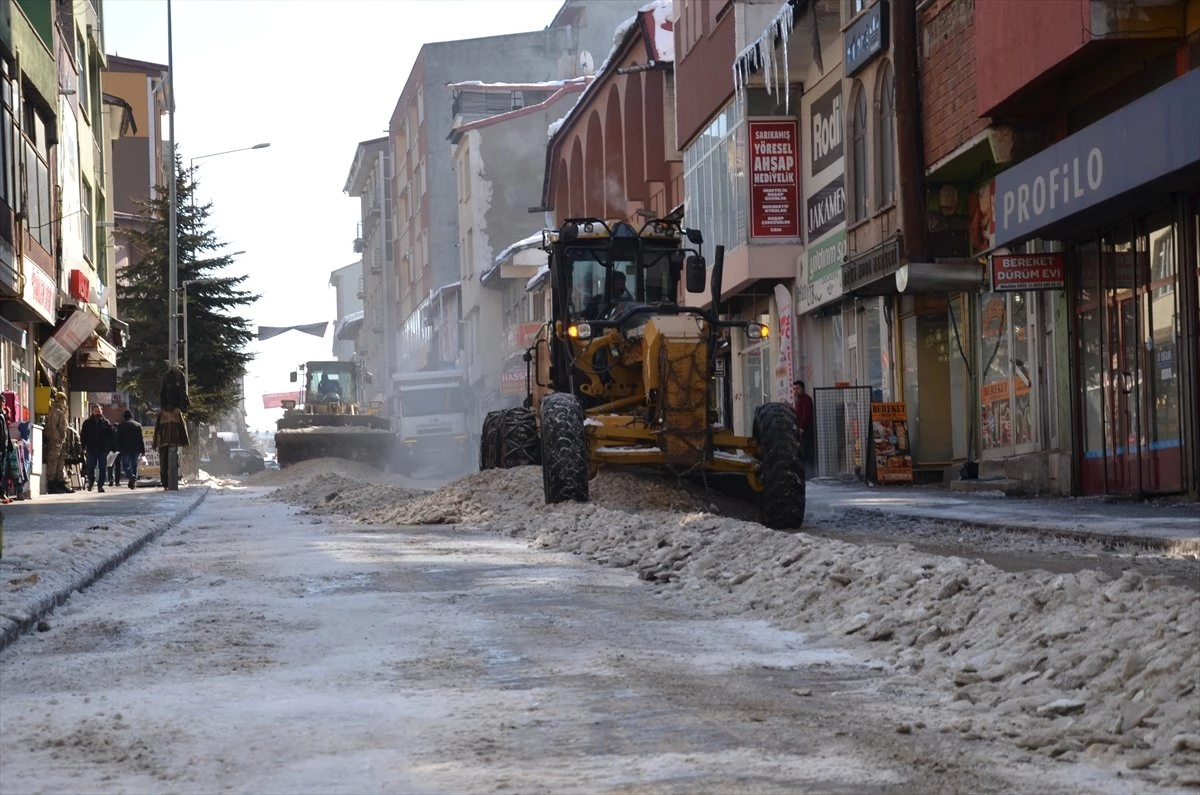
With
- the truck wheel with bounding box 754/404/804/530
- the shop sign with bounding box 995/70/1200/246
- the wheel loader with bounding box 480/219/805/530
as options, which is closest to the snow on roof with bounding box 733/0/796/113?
the shop sign with bounding box 995/70/1200/246

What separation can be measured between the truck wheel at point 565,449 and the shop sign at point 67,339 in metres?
22.1

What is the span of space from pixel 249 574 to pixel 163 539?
19.8 feet

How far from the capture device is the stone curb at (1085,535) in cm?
1335

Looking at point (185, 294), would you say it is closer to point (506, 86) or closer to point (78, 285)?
point (78, 285)

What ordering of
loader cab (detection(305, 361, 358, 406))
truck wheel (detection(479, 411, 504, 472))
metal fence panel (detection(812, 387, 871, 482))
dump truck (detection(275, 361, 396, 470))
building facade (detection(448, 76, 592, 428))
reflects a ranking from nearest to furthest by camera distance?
1. truck wheel (detection(479, 411, 504, 472))
2. metal fence panel (detection(812, 387, 871, 482))
3. dump truck (detection(275, 361, 396, 470))
4. loader cab (detection(305, 361, 358, 406))
5. building facade (detection(448, 76, 592, 428))

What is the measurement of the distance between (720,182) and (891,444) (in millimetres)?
11219

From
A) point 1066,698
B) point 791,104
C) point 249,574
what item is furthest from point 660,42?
point 1066,698

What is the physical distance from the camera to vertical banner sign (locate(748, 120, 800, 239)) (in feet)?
118

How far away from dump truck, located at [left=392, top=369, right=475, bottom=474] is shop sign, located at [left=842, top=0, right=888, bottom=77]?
102ft

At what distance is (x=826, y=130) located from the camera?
112ft

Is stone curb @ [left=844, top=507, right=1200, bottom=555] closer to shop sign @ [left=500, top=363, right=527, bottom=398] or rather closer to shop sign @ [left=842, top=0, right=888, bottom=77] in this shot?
shop sign @ [left=842, top=0, right=888, bottom=77]

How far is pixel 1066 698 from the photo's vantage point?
6.51m

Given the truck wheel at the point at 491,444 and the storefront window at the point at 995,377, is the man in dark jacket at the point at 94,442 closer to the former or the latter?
the truck wheel at the point at 491,444

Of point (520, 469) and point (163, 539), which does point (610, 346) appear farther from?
point (163, 539)
